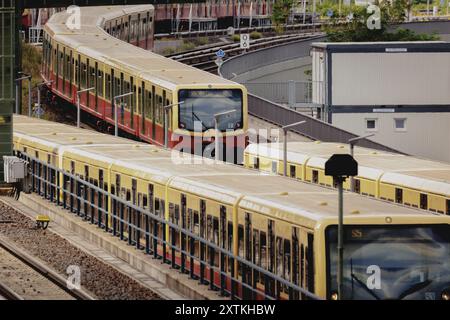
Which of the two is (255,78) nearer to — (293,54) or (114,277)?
(293,54)

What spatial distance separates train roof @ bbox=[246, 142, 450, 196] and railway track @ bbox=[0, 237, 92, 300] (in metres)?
7.53

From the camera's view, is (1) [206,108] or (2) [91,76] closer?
(1) [206,108]

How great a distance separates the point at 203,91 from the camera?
4800 centimetres

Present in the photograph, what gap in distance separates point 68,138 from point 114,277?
1315 cm

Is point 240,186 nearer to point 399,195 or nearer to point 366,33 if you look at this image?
point 399,195

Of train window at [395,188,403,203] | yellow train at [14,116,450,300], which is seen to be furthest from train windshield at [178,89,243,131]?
train window at [395,188,403,203]

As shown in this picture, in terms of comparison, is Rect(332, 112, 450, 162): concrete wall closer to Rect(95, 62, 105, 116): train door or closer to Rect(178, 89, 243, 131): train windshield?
Rect(95, 62, 105, 116): train door

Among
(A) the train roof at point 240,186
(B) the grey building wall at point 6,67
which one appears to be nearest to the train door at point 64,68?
(B) the grey building wall at point 6,67

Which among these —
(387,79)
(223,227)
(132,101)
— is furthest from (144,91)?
(223,227)

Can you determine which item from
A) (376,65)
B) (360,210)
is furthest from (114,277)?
(376,65)

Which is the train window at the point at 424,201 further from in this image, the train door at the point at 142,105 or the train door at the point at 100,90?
the train door at the point at 100,90

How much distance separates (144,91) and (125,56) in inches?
228

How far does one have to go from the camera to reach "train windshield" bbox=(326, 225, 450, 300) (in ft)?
77.4

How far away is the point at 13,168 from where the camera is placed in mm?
41938
